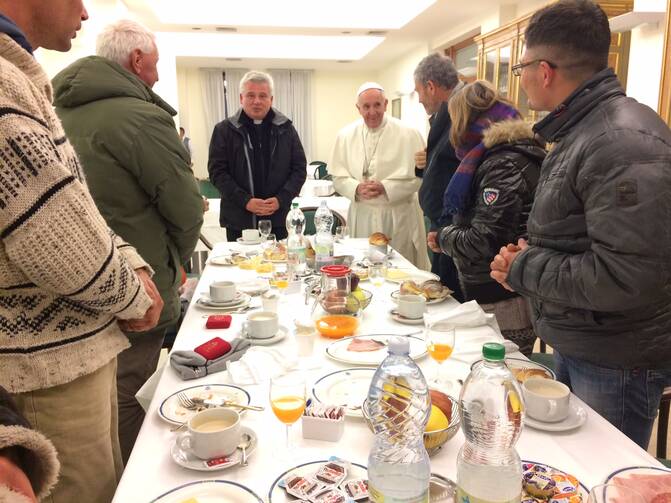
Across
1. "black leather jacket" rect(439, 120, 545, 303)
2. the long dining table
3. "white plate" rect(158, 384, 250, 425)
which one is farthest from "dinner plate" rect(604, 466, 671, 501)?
"black leather jacket" rect(439, 120, 545, 303)

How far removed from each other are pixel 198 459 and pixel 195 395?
0.26 metres

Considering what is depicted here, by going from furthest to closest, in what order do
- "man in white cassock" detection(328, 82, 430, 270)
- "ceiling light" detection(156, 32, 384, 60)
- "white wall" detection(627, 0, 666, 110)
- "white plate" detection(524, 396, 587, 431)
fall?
"ceiling light" detection(156, 32, 384, 60) → "man in white cassock" detection(328, 82, 430, 270) → "white wall" detection(627, 0, 666, 110) → "white plate" detection(524, 396, 587, 431)

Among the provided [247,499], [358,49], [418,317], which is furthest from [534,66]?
[358,49]

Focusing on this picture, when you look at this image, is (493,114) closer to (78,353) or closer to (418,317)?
(418,317)

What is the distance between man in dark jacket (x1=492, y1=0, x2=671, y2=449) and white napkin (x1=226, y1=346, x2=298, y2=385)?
70 cm

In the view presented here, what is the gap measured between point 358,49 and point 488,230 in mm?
7249

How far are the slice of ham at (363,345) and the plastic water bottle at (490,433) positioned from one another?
1.88ft

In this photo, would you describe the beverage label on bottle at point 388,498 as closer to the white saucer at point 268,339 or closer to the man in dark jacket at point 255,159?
the white saucer at point 268,339

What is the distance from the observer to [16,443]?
2.01 ft

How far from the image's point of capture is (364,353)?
4.82ft

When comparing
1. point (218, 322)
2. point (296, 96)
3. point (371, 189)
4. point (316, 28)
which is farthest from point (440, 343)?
point (296, 96)

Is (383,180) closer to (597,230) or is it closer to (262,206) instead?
(262,206)

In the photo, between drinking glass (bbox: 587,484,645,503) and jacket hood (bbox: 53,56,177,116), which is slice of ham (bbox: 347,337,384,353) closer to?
drinking glass (bbox: 587,484,645,503)

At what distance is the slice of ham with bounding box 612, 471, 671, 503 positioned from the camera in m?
0.75
